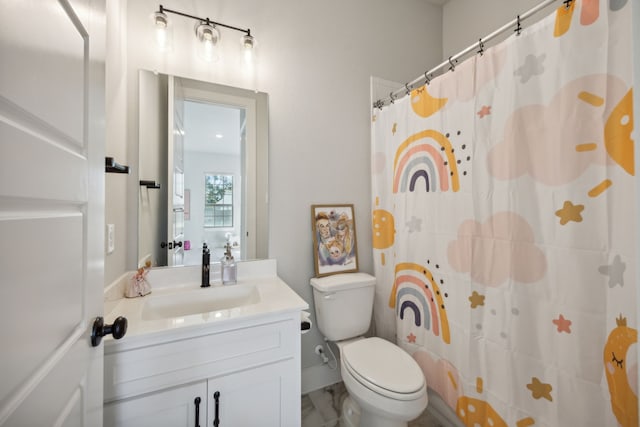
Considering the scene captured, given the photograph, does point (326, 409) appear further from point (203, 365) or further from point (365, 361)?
point (203, 365)

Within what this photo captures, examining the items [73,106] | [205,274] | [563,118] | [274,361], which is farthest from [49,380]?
[563,118]

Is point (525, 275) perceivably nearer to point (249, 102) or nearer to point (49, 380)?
point (49, 380)

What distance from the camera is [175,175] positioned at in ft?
4.49

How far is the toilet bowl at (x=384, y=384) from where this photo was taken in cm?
109

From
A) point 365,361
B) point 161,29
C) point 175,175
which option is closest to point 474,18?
point 161,29

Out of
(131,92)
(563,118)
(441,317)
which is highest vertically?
(131,92)

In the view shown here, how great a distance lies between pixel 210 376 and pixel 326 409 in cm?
97

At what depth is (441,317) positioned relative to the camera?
4.54 ft


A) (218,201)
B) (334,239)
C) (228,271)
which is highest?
(218,201)

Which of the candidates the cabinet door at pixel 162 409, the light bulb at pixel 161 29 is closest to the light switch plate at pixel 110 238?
the cabinet door at pixel 162 409

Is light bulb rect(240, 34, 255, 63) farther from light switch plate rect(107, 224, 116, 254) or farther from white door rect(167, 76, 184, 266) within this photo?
light switch plate rect(107, 224, 116, 254)

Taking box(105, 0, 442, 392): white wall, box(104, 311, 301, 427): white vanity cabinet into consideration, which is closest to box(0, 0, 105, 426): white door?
box(104, 311, 301, 427): white vanity cabinet

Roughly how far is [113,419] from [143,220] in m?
0.80

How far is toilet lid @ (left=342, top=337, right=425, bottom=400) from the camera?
111 cm
